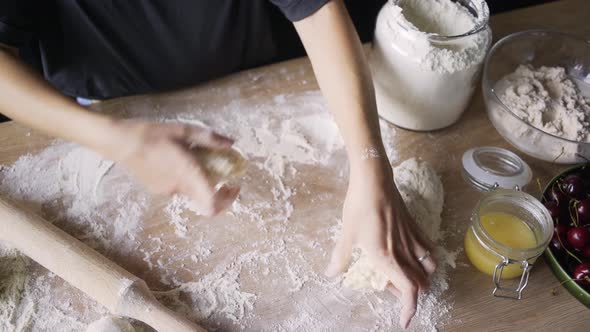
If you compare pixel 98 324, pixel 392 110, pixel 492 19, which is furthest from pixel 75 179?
pixel 492 19

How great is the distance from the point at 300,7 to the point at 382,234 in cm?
49

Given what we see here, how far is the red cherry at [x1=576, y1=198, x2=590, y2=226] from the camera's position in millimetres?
943

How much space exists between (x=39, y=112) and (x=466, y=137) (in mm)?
902

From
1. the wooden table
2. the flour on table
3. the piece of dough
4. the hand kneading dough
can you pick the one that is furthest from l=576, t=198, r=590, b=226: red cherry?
the flour on table

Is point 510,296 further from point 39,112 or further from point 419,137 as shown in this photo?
point 39,112

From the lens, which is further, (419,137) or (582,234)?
(419,137)

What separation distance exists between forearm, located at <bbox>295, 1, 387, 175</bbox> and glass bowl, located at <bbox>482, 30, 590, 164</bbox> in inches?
12.0

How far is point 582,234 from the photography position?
91 cm

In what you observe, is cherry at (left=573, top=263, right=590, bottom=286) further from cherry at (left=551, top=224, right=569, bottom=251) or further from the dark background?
the dark background

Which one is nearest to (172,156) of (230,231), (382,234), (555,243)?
(230,231)

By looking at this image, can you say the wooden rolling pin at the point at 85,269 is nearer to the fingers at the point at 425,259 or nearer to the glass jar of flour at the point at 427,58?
the fingers at the point at 425,259

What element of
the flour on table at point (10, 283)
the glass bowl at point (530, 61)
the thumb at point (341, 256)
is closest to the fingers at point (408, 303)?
the thumb at point (341, 256)

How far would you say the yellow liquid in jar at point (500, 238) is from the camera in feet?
3.01

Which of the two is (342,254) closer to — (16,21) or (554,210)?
(554,210)
